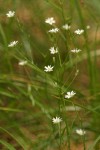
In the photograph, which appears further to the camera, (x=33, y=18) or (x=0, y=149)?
(x=33, y=18)

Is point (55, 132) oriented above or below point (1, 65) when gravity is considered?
below

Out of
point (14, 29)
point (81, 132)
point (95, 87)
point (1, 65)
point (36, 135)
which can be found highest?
point (14, 29)

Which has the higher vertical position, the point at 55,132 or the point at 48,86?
the point at 48,86

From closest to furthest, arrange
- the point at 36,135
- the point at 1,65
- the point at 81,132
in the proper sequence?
the point at 81,132 → the point at 36,135 → the point at 1,65

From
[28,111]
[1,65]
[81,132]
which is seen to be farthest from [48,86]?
[81,132]

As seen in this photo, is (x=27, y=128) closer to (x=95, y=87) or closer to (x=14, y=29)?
(x=95, y=87)

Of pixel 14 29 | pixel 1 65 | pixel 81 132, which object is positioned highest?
pixel 14 29

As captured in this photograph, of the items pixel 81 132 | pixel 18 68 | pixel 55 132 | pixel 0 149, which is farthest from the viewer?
pixel 18 68

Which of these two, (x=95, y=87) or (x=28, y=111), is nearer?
(x=95, y=87)

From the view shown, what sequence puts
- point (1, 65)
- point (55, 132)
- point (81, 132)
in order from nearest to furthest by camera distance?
point (81, 132) < point (55, 132) < point (1, 65)

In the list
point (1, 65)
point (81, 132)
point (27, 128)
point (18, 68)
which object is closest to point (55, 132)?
point (81, 132)
